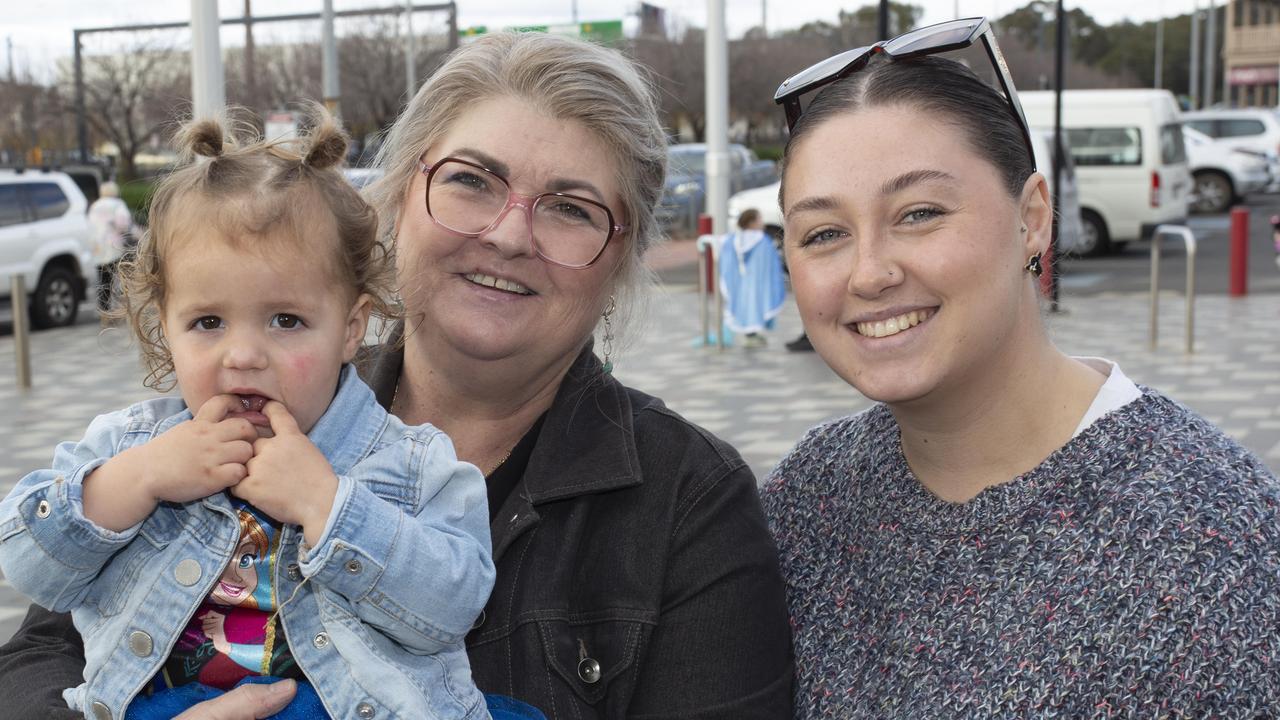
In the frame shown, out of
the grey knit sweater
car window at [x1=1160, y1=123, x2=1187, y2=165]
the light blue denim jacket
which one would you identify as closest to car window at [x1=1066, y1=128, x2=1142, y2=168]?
car window at [x1=1160, y1=123, x2=1187, y2=165]

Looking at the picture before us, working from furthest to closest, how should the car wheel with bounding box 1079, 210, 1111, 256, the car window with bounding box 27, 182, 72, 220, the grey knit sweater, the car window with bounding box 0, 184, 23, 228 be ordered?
the car wheel with bounding box 1079, 210, 1111, 256, the car window with bounding box 27, 182, 72, 220, the car window with bounding box 0, 184, 23, 228, the grey knit sweater

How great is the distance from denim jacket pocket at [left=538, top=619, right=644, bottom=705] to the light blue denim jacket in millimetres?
194

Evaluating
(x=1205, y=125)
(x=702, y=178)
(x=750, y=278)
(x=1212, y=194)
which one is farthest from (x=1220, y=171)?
(x=750, y=278)

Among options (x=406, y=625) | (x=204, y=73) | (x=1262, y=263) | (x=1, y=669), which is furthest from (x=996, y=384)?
(x=1262, y=263)

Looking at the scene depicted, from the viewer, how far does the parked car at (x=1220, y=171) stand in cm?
3073

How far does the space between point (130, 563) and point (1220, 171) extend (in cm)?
3207

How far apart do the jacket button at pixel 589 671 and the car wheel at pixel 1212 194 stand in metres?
31.7

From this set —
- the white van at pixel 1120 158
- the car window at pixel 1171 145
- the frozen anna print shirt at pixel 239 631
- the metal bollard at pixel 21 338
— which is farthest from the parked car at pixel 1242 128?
the frozen anna print shirt at pixel 239 631

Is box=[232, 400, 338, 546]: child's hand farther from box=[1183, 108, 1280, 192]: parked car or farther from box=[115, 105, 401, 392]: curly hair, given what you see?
box=[1183, 108, 1280, 192]: parked car

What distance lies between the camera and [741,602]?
2.44 m

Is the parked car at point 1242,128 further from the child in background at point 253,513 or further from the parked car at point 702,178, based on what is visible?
the child in background at point 253,513

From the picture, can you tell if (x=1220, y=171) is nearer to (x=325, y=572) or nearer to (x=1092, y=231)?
(x=1092, y=231)

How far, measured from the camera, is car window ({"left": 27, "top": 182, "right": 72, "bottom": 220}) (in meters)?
17.7

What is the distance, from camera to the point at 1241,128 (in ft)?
106
